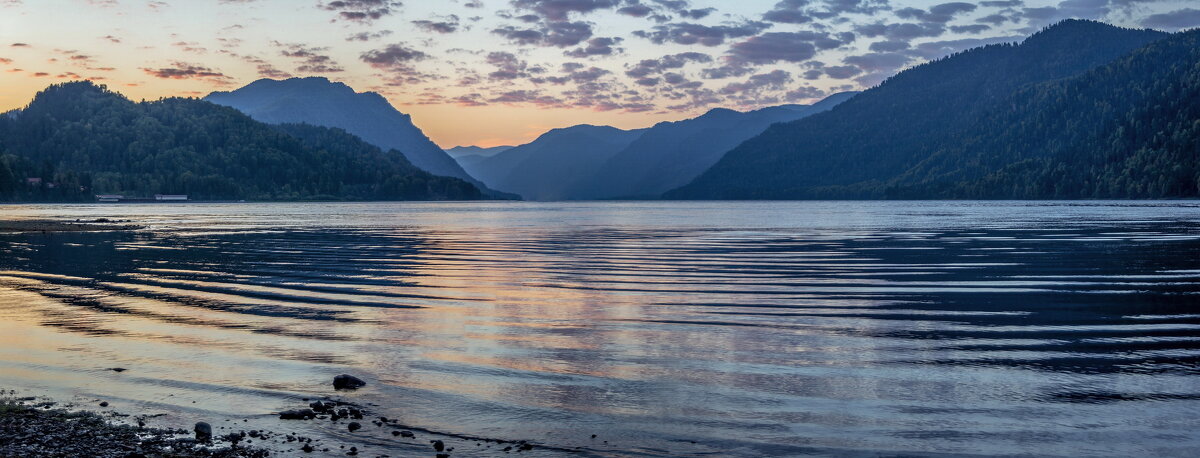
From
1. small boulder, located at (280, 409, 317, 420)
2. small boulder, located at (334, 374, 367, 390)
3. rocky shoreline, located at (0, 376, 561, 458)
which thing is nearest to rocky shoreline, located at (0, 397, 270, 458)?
rocky shoreline, located at (0, 376, 561, 458)

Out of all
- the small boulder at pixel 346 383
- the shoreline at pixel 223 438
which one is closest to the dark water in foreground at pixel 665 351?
the shoreline at pixel 223 438

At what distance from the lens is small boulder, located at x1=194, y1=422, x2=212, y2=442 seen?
13.3 m

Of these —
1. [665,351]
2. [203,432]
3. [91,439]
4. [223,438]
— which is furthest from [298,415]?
[665,351]

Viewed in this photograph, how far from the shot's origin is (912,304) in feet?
95.2

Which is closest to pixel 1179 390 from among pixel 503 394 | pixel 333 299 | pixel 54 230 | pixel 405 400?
pixel 503 394

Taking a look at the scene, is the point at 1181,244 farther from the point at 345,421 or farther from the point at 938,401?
the point at 345,421

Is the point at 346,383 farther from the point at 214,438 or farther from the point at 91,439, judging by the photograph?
the point at 91,439

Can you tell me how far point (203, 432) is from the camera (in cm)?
1345

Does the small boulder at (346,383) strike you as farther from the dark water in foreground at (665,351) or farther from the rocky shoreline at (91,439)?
the rocky shoreline at (91,439)

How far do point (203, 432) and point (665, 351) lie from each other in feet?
34.4

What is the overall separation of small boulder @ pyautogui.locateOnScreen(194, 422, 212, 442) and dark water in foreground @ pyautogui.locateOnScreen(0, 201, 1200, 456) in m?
0.96

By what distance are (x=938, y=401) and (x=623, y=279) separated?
23.9 metres

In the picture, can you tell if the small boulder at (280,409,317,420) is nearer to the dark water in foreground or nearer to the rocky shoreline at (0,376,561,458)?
the rocky shoreline at (0,376,561,458)

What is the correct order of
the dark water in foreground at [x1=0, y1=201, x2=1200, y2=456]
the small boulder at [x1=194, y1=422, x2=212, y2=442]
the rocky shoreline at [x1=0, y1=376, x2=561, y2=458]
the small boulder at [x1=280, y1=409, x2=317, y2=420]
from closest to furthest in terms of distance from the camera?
the rocky shoreline at [x1=0, y1=376, x2=561, y2=458] → the small boulder at [x1=194, y1=422, x2=212, y2=442] → the dark water in foreground at [x1=0, y1=201, x2=1200, y2=456] → the small boulder at [x1=280, y1=409, x2=317, y2=420]
